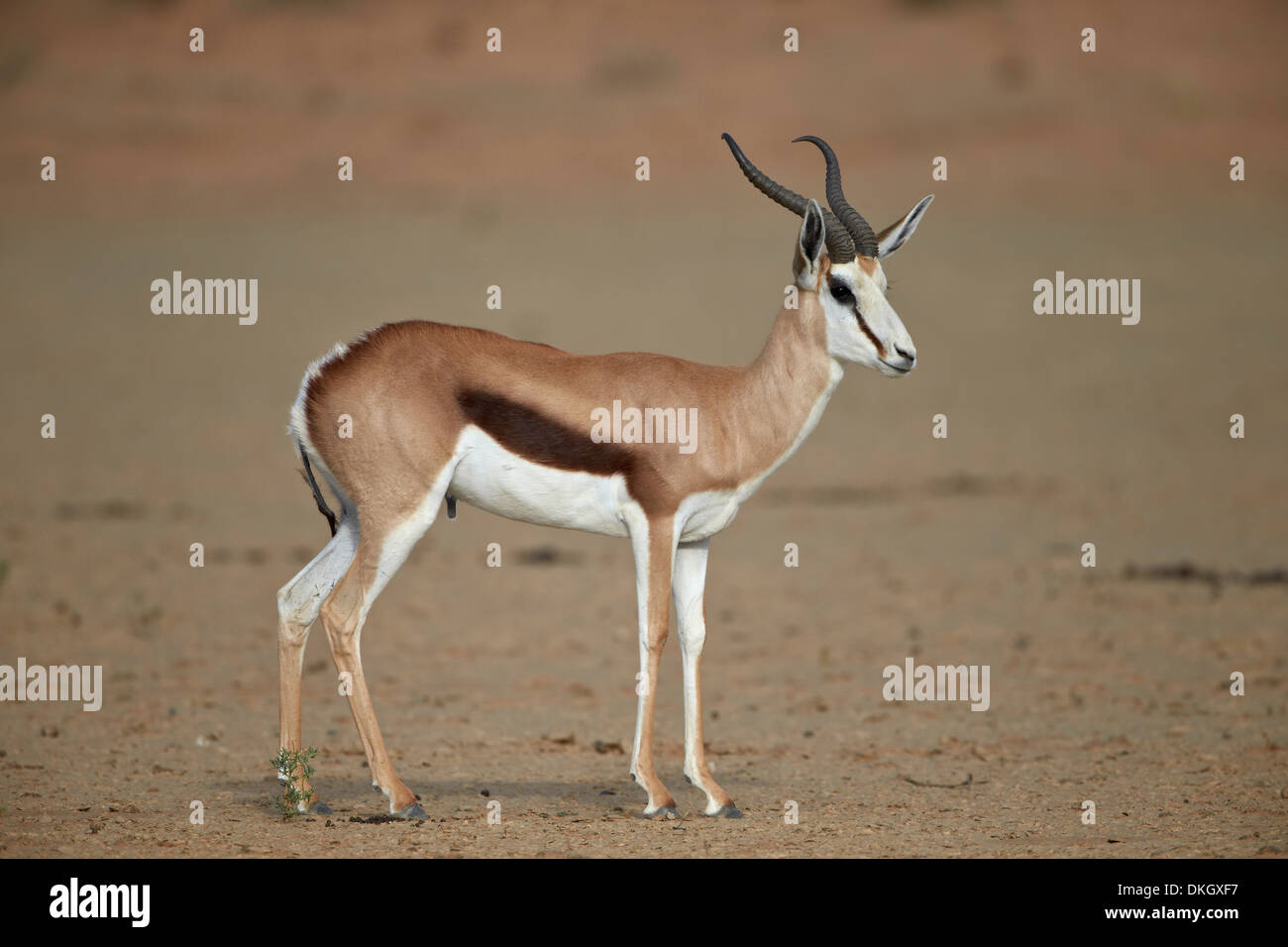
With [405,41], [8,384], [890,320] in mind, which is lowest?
[890,320]

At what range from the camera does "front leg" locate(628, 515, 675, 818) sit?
8930 millimetres

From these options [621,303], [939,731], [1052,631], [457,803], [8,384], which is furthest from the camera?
[621,303]

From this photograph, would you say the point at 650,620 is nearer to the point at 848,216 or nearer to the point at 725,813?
the point at 725,813

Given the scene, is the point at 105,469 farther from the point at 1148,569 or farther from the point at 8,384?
the point at 1148,569

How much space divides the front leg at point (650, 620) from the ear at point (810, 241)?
5.06ft

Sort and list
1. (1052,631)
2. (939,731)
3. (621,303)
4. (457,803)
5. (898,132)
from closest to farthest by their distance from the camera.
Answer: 1. (457,803)
2. (939,731)
3. (1052,631)
4. (621,303)
5. (898,132)

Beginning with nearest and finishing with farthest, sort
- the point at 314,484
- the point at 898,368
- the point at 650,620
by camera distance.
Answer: the point at 898,368, the point at 650,620, the point at 314,484

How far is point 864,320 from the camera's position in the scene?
8844 millimetres

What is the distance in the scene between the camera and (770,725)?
12.0 m

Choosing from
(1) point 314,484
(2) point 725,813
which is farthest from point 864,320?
(1) point 314,484

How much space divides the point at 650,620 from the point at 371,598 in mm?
1483

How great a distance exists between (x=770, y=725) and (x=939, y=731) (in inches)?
46.5

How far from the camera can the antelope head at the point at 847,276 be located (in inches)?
345

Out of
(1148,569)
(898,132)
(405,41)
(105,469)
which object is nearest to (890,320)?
(1148,569)
